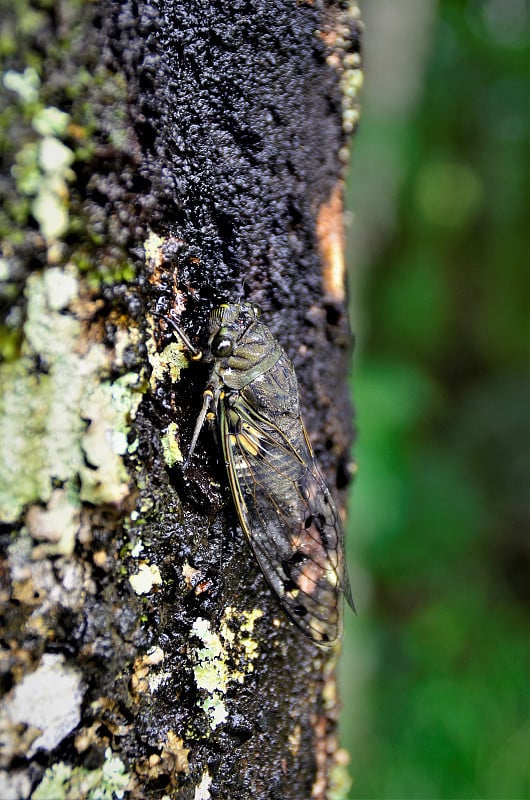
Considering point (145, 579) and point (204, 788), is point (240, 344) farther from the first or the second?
point (204, 788)

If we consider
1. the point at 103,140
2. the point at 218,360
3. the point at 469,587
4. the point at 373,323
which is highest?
the point at 103,140

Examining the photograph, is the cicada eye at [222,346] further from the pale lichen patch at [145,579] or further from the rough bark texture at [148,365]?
the pale lichen patch at [145,579]

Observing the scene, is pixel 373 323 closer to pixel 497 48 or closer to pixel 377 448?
pixel 377 448

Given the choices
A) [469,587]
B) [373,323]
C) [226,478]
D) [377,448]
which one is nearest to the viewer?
[226,478]

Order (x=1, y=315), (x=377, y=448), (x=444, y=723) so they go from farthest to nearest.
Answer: (x=377, y=448) → (x=444, y=723) → (x=1, y=315)

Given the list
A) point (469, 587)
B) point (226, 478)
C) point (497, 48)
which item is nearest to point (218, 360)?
point (226, 478)

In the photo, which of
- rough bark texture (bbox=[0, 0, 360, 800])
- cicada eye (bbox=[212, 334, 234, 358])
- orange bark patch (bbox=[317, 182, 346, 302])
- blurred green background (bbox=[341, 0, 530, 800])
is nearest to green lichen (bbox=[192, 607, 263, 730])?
rough bark texture (bbox=[0, 0, 360, 800])
